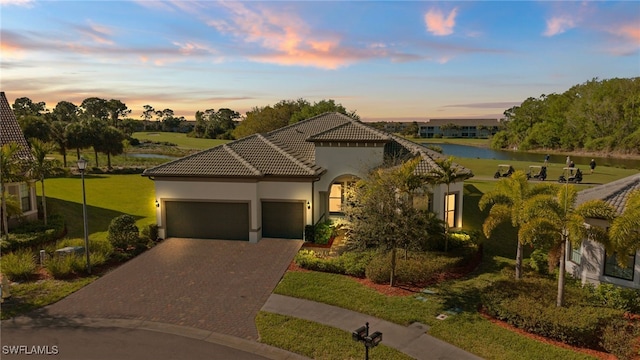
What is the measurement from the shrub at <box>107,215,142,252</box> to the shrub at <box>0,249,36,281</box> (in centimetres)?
353

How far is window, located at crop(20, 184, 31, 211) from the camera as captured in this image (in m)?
24.9

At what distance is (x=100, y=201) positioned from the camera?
33.3 metres

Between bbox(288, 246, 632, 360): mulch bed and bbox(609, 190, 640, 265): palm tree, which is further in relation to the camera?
bbox(609, 190, 640, 265): palm tree

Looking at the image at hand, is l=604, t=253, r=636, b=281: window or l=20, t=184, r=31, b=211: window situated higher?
l=20, t=184, r=31, b=211: window

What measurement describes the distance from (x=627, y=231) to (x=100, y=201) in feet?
111

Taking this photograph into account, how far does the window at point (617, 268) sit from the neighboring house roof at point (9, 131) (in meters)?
31.3

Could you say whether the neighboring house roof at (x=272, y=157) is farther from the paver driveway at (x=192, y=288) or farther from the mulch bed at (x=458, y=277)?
the mulch bed at (x=458, y=277)

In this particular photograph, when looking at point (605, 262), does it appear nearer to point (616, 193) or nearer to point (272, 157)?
point (616, 193)

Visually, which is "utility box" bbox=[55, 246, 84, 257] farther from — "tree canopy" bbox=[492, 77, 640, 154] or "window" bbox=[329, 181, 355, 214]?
"tree canopy" bbox=[492, 77, 640, 154]

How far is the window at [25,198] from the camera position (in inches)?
982

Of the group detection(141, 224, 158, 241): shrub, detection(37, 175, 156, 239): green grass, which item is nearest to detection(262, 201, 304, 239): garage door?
detection(141, 224, 158, 241): shrub

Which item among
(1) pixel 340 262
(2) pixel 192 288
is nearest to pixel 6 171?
(2) pixel 192 288

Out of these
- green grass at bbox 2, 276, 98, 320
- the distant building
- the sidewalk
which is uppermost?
the distant building

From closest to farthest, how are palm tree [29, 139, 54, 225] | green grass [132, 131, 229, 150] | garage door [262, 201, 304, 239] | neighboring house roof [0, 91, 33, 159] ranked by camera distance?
garage door [262, 201, 304, 239]
palm tree [29, 139, 54, 225]
neighboring house roof [0, 91, 33, 159]
green grass [132, 131, 229, 150]
